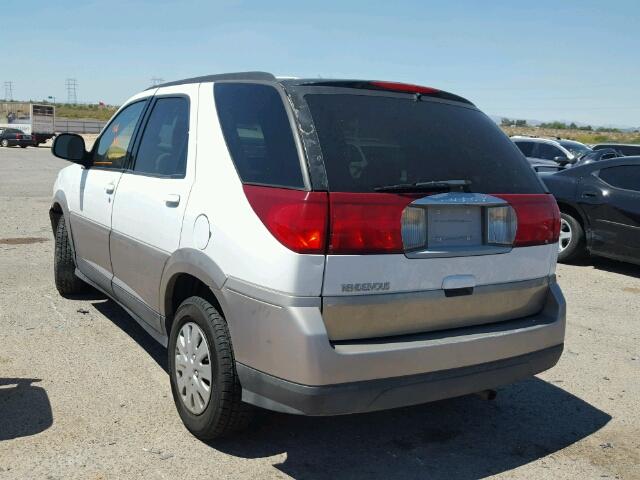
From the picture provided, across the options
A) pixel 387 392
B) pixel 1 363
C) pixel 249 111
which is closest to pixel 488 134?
pixel 249 111

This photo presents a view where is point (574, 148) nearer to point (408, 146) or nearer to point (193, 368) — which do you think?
point (408, 146)

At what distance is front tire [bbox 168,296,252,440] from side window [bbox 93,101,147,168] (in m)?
1.66

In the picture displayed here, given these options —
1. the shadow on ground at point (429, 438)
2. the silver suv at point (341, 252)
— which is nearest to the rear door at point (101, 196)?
the silver suv at point (341, 252)

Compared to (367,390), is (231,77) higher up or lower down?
higher up

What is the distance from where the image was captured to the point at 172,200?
3734 mm

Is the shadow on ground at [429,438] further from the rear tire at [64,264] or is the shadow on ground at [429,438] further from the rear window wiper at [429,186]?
the rear tire at [64,264]

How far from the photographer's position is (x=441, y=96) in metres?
3.66

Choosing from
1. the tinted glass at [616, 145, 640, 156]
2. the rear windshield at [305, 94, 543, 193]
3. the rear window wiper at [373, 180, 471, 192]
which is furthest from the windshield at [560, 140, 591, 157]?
the rear window wiper at [373, 180, 471, 192]

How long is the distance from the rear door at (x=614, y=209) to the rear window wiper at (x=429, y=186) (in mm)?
5838

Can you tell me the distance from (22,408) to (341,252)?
229 centimetres

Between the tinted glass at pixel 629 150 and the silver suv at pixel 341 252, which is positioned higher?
the tinted glass at pixel 629 150

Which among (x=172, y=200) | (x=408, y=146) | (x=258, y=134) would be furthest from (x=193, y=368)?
(x=408, y=146)

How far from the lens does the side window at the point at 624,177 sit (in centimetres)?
852

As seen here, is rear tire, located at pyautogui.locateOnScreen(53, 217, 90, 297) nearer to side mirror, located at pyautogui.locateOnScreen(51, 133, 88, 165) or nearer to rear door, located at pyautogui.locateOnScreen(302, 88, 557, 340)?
side mirror, located at pyautogui.locateOnScreen(51, 133, 88, 165)
